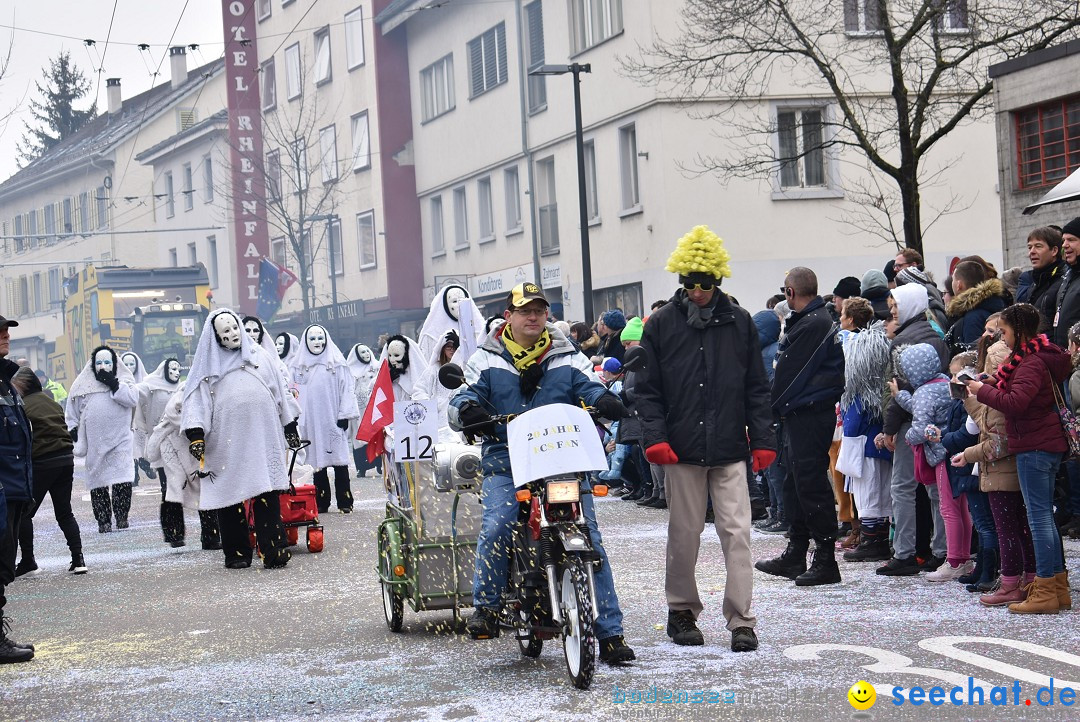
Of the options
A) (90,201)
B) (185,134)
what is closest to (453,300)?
(185,134)

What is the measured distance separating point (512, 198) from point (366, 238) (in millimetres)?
8995

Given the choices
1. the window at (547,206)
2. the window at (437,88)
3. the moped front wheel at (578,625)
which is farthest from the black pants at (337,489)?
the window at (437,88)

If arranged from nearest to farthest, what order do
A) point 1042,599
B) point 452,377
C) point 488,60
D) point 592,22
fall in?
point 452,377, point 1042,599, point 592,22, point 488,60

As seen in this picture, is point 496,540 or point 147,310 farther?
point 147,310

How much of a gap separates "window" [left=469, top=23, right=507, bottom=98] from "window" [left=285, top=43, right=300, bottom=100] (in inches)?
459

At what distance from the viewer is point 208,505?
41.6ft

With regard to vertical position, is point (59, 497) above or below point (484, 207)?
below

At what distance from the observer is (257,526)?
12.8 m

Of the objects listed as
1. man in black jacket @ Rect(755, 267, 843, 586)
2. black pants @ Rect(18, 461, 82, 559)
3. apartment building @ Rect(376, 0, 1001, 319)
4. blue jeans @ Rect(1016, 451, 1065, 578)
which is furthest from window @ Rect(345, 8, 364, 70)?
blue jeans @ Rect(1016, 451, 1065, 578)

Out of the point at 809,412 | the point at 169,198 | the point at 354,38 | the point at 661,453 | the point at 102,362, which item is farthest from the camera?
the point at 169,198

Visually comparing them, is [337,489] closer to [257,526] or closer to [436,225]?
[257,526]

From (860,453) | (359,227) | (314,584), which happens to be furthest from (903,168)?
(359,227)

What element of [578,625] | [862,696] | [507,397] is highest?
[507,397]

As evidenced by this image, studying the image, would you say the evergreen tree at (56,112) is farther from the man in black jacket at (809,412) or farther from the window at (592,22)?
the man in black jacket at (809,412)
